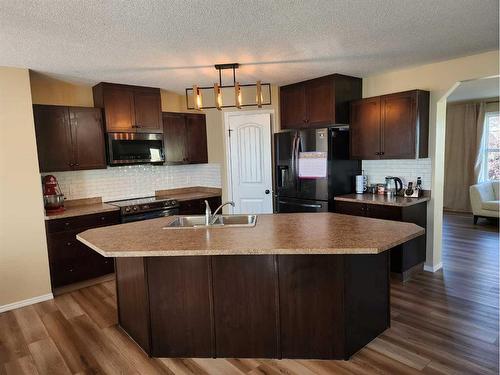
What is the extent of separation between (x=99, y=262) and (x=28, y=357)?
4.83ft

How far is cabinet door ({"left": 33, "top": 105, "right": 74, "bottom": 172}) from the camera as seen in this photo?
12.5 feet

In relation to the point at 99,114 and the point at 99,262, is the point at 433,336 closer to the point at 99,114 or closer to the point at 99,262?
the point at 99,262

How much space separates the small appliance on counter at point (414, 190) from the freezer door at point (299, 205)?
0.95 meters

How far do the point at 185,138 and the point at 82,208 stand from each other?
1.78m

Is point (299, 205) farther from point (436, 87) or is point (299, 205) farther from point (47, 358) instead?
point (47, 358)

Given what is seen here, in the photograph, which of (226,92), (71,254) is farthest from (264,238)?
(226,92)

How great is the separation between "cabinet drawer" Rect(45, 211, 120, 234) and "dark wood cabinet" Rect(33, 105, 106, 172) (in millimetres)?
615

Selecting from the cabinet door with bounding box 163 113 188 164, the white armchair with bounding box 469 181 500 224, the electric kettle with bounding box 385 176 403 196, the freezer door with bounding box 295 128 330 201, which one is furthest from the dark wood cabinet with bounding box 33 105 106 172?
the white armchair with bounding box 469 181 500 224

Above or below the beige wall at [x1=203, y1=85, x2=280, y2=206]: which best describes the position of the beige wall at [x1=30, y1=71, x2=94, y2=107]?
above

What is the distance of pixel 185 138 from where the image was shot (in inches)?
205

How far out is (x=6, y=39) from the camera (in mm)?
2627

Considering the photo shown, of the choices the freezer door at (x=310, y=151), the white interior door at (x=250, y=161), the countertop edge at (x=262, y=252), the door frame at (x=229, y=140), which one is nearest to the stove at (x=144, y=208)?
the door frame at (x=229, y=140)

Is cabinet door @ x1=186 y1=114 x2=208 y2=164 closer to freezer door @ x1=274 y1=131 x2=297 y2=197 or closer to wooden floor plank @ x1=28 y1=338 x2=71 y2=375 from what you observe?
freezer door @ x1=274 y1=131 x2=297 y2=197

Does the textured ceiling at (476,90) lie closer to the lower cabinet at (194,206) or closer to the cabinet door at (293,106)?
the cabinet door at (293,106)
